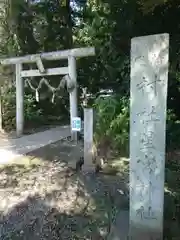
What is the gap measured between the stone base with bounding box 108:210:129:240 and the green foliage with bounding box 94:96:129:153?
1945 mm

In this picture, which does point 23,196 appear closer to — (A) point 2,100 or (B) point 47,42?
(A) point 2,100

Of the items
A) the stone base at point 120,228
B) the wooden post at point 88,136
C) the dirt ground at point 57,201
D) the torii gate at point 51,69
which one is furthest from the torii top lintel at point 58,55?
the stone base at point 120,228

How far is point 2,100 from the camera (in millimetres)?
9305

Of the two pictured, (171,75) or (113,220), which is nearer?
(113,220)

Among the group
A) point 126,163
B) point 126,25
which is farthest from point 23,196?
point 126,25

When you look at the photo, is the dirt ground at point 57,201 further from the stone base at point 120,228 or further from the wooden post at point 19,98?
the wooden post at point 19,98

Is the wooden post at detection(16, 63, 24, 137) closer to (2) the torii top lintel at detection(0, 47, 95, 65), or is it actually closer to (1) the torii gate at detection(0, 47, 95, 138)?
(1) the torii gate at detection(0, 47, 95, 138)

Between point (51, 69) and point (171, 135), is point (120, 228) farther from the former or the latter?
point (51, 69)

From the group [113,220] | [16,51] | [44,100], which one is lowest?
[113,220]

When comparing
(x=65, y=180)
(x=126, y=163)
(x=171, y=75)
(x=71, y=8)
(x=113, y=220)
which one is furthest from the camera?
(x=71, y=8)

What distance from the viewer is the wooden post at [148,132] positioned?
2596 mm

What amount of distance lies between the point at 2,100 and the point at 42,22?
11.2ft

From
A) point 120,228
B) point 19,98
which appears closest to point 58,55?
point 19,98

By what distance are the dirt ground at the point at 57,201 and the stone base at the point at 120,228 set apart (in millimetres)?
67
